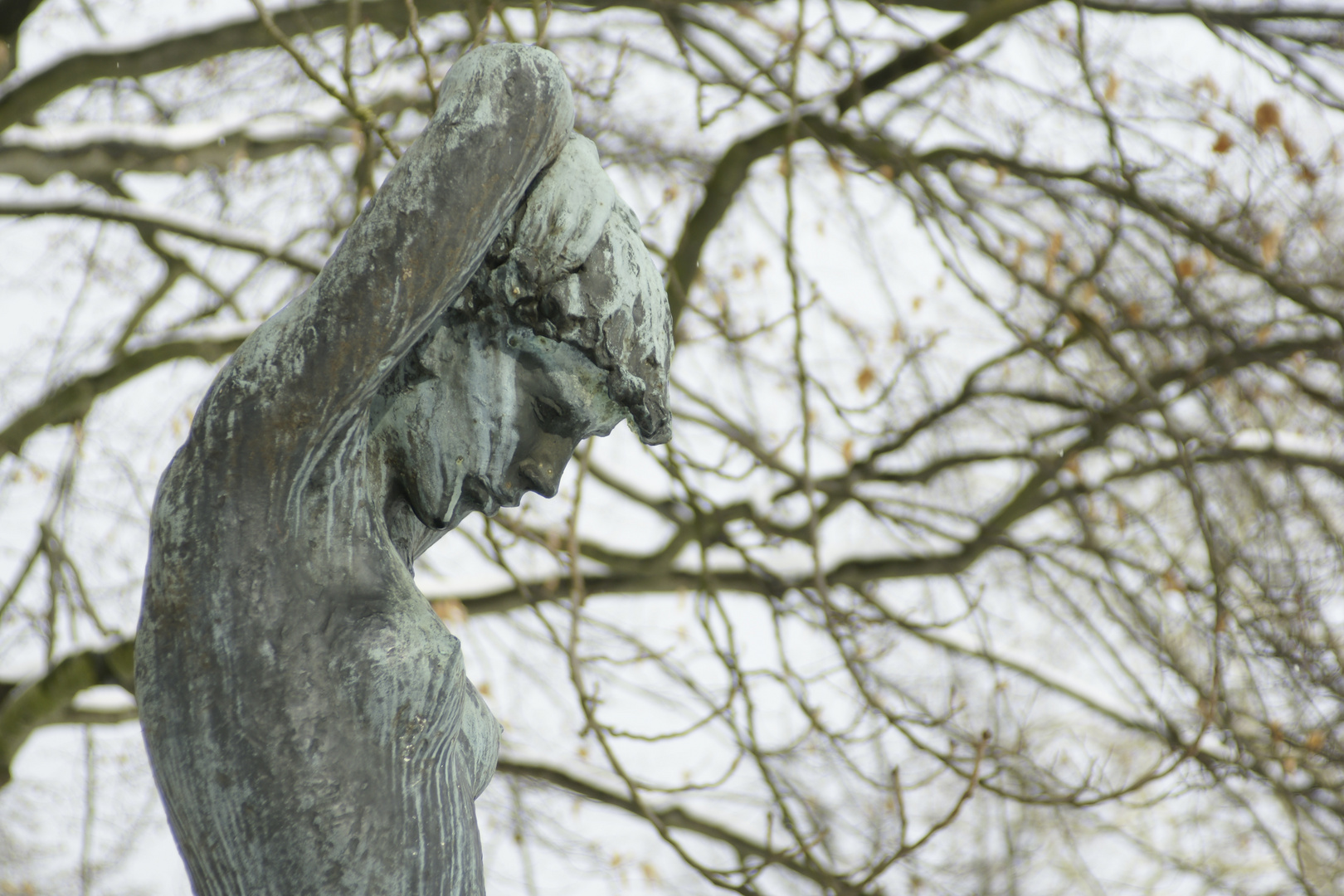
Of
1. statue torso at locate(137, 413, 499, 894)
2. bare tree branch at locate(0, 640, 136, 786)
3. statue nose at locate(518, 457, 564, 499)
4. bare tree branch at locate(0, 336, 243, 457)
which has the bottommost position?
statue torso at locate(137, 413, 499, 894)

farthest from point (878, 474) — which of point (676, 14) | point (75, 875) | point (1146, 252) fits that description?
point (75, 875)

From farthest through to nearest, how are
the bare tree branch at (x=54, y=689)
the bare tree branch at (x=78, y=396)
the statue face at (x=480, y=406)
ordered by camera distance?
→ the bare tree branch at (x=78, y=396), the bare tree branch at (x=54, y=689), the statue face at (x=480, y=406)

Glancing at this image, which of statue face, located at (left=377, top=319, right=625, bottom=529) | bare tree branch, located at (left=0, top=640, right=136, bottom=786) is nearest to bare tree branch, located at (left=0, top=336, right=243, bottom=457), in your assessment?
bare tree branch, located at (left=0, top=640, right=136, bottom=786)

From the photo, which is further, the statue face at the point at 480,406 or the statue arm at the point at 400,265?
the statue face at the point at 480,406

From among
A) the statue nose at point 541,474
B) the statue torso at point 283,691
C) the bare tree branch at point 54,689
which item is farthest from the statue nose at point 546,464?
the bare tree branch at point 54,689

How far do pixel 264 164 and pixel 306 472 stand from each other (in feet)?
12.1

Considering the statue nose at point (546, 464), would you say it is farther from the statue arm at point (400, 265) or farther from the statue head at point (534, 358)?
the statue arm at point (400, 265)

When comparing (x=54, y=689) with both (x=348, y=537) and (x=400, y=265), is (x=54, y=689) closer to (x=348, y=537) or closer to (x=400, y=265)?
(x=348, y=537)

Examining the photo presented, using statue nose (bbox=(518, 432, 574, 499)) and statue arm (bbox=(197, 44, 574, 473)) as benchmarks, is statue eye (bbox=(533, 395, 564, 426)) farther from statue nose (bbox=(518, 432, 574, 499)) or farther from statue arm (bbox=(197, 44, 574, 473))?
statue arm (bbox=(197, 44, 574, 473))

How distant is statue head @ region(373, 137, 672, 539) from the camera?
1037mm

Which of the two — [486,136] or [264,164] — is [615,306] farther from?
[264,164]

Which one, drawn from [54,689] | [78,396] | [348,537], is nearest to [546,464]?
[348,537]

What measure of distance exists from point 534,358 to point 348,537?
0.71 feet

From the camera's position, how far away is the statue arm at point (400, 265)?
96 cm
